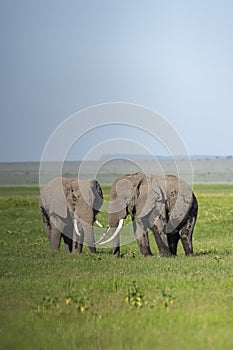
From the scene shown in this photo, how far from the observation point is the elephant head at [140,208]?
21578 mm

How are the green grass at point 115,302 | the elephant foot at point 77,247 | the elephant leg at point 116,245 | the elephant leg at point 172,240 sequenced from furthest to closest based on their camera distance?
the elephant foot at point 77,247, the elephant leg at point 172,240, the elephant leg at point 116,245, the green grass at point 115,302

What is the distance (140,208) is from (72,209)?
2.55 meters

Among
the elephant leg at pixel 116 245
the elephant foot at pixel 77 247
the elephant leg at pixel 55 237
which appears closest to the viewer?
the elephant leg at pixel 116 245

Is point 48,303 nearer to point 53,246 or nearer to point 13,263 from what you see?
point 13,263

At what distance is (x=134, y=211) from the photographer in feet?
72.0

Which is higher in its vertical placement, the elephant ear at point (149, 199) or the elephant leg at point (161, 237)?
the elephant ear at point (149, 199)

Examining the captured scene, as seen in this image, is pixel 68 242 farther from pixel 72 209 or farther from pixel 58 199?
pixel 58 199

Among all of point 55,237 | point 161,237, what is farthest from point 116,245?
point 55,237

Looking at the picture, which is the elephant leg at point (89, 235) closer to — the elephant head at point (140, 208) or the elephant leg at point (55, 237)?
the elephant head at point (140, 208)

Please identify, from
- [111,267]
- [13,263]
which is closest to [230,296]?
[111,267]

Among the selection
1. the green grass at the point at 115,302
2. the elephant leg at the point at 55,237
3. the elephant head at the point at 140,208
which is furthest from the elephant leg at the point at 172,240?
the elephant leg at the point at 55,237

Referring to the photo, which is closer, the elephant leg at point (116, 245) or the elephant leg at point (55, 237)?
the elephant leg at point (116, 245)

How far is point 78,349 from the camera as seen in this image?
34.5 ft

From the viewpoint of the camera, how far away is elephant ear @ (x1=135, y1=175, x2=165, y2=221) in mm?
21578
